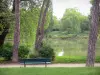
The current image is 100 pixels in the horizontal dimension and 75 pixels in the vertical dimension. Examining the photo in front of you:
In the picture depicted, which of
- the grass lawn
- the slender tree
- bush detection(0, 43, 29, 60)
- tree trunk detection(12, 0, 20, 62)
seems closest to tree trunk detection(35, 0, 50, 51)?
bush detection(0, 43, 29, 60)

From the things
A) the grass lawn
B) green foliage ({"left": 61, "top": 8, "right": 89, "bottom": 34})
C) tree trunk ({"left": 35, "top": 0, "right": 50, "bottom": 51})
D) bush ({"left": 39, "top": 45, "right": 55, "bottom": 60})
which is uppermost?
green foliage ({"left": 61, "top": 8, "right": 89, "bottom": 34})

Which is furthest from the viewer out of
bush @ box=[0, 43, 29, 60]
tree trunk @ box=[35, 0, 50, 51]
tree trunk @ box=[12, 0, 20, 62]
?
tree trunk @ box=[35, 0, 50, 51]

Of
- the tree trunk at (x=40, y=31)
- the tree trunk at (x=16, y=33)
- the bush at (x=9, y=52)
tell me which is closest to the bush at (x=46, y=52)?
the bush at (x=9, y=52)

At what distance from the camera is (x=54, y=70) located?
12.8 meters

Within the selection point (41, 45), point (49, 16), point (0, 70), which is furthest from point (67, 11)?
point (0, 70)

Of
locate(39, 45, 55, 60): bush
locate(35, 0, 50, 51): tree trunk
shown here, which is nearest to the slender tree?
locate(35, 0, 50, 51): tree trunk

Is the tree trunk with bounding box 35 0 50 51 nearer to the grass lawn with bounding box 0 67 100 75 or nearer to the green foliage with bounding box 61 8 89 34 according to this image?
the grass lawn with bounding box 0 67 100 75

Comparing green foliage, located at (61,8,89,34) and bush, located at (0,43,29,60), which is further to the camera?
green foliage, located at (61,8,89,34)

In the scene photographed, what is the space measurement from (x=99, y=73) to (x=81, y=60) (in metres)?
9.03

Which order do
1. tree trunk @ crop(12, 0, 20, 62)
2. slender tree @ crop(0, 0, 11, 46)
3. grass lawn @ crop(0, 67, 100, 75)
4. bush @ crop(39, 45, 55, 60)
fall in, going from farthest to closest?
bush @ crop(39, 45, 55, 60) < tree trunk @ crop(12, 0, 20, 62) < slender tree @ crop(0, 0, 11, 46) < grass lawn @ crop(0, 67, 100, 75)

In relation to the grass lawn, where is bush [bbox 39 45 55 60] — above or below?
above

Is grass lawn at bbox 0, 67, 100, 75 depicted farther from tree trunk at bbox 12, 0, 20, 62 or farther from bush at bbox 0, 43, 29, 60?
bush at bbox 0, 43, 29, 60

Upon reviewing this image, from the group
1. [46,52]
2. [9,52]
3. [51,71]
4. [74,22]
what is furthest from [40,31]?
[74,22]

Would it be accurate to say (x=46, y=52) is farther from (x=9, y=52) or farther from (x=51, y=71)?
(x=51, y=71)
